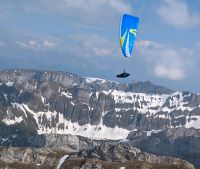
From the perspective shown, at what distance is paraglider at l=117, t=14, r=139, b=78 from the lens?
11006cm

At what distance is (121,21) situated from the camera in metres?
111

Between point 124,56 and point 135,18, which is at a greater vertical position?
point 135,18

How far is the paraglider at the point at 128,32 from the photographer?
361ft

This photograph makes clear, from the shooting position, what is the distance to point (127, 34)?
112 metres

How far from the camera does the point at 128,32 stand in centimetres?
11181

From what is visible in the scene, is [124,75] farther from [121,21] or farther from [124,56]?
[121,21]

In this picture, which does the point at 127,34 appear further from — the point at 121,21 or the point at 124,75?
the point at 124,75

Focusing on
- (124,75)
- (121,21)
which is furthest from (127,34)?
(124,75)

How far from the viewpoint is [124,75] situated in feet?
356

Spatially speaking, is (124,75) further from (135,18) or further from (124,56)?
(135,18)

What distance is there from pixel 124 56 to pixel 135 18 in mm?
9780

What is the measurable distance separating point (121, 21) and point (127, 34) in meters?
3.41

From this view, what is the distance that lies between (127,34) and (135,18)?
4.08 meters
